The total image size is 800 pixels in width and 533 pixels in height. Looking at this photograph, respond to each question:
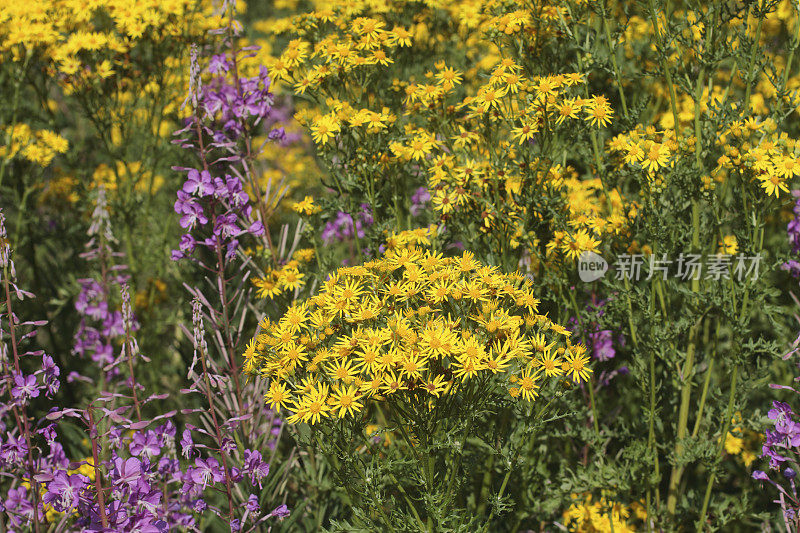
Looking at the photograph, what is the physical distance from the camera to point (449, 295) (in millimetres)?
2430

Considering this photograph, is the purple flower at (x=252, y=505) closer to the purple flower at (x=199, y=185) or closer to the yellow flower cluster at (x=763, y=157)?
the purple flower at (x=199, y=185)

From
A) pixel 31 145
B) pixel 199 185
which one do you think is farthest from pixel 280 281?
pixel 31 145

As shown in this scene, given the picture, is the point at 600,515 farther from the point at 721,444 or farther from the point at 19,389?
the point at 19,389

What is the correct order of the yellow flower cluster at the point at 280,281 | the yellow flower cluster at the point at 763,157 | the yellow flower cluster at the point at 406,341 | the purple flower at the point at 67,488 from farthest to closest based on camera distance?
the yellow flower cluster at the point at 280,281 → the yellow flower cluster at the point at 763,157 → the yellow flower cluster at the point at 406,341 → the purple flower at the point at 67,488

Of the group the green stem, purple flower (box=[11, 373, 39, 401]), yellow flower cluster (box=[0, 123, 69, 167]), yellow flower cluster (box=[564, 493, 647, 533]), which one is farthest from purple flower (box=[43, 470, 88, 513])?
yellow flower cluster (box=[0, 123, 69, 167])

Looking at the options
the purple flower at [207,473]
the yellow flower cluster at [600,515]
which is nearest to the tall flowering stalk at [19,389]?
the purple flower at [207,473]

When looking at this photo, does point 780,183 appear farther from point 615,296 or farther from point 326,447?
point 326,447

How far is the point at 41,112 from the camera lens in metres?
5.78

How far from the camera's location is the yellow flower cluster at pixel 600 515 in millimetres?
3322

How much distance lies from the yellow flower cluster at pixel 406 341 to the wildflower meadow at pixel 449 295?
1cm

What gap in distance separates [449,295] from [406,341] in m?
0.31

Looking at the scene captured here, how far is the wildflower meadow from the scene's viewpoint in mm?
2350

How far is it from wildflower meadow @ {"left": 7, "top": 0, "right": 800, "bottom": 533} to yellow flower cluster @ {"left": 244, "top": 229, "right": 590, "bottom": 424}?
0.01 meters

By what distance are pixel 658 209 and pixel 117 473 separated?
2.37 meters
